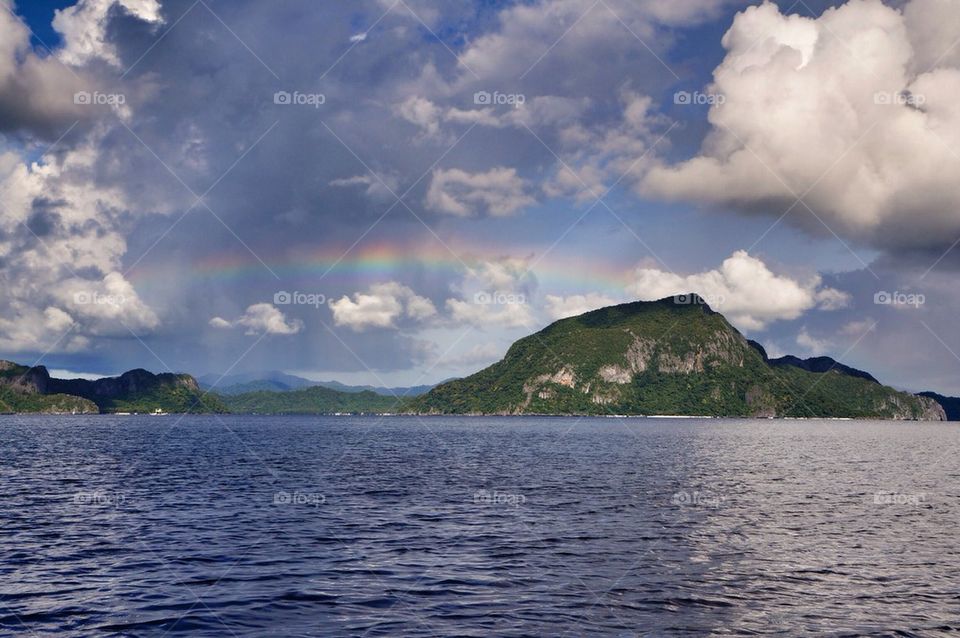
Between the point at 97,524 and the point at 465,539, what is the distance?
26517mm

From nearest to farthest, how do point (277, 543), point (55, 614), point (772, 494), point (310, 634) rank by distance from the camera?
1. point (310, 634)
2. point (55, 614)
3. point (277, 543)
4. point (772, 494)

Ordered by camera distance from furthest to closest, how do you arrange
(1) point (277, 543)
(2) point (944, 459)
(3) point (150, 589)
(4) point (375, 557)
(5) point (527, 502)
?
(2) point (944, 459)
(5) point (527, 502)
(1) point (277, 543)
(4) point (375, 557)
(3) point (150, 589)

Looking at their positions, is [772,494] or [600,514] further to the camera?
[772,494]

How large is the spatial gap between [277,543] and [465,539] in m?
11.5

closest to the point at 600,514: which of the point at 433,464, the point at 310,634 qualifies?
the point at 310,634

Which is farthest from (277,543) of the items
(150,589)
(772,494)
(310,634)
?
(772,494)

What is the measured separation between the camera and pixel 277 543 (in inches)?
1615

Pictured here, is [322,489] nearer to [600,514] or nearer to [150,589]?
[600,514]

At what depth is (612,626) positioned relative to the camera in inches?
1000

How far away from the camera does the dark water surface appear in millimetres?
26469

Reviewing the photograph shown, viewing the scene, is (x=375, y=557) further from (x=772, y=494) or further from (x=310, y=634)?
(x=772, y=494)

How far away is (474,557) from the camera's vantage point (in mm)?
37031

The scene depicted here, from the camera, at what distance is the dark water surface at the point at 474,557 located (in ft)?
86.8

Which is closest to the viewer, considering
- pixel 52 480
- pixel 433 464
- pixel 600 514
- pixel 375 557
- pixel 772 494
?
pixel 375 557
